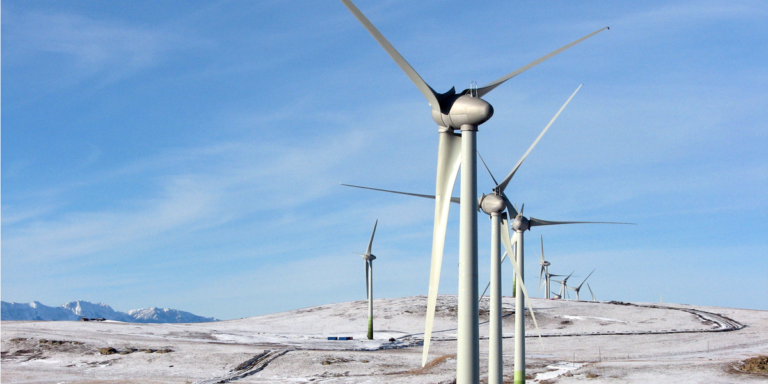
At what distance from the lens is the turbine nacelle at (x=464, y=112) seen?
1062 inches

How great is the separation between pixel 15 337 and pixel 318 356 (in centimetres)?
3751

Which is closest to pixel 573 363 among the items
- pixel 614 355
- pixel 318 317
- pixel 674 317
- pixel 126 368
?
pixel 614 355

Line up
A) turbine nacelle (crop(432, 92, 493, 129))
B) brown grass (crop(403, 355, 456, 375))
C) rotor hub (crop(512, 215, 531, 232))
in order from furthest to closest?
1. brown grass (crop(403, 355, 456, 375))
2. rotor hub (crop(512, 215, 531, 232))
3. turbine nacelle (crop(432, 92, 493, 129))

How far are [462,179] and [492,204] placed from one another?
1784 centimetres

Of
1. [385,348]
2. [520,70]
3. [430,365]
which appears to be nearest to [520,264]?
[430,365]

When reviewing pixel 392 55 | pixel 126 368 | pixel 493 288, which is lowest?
pixel 126 368

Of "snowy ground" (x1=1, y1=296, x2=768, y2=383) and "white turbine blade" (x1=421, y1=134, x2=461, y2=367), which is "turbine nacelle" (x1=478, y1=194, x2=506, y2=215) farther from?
"snowy ground" (x1=1, y1=296, x2=768, y2=383)

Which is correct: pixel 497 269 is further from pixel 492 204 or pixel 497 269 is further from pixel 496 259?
pixel 492 204

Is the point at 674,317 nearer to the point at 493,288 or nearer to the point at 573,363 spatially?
the point at 573,363

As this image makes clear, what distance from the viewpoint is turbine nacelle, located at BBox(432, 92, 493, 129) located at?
26969mm

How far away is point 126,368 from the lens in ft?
216

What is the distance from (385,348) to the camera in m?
84.9

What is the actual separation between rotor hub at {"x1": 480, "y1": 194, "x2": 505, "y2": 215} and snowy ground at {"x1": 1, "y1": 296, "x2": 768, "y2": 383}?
19448 mm

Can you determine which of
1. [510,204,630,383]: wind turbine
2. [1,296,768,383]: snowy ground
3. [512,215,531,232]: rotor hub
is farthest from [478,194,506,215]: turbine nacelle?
[1,296,768,383]: snowy ground
